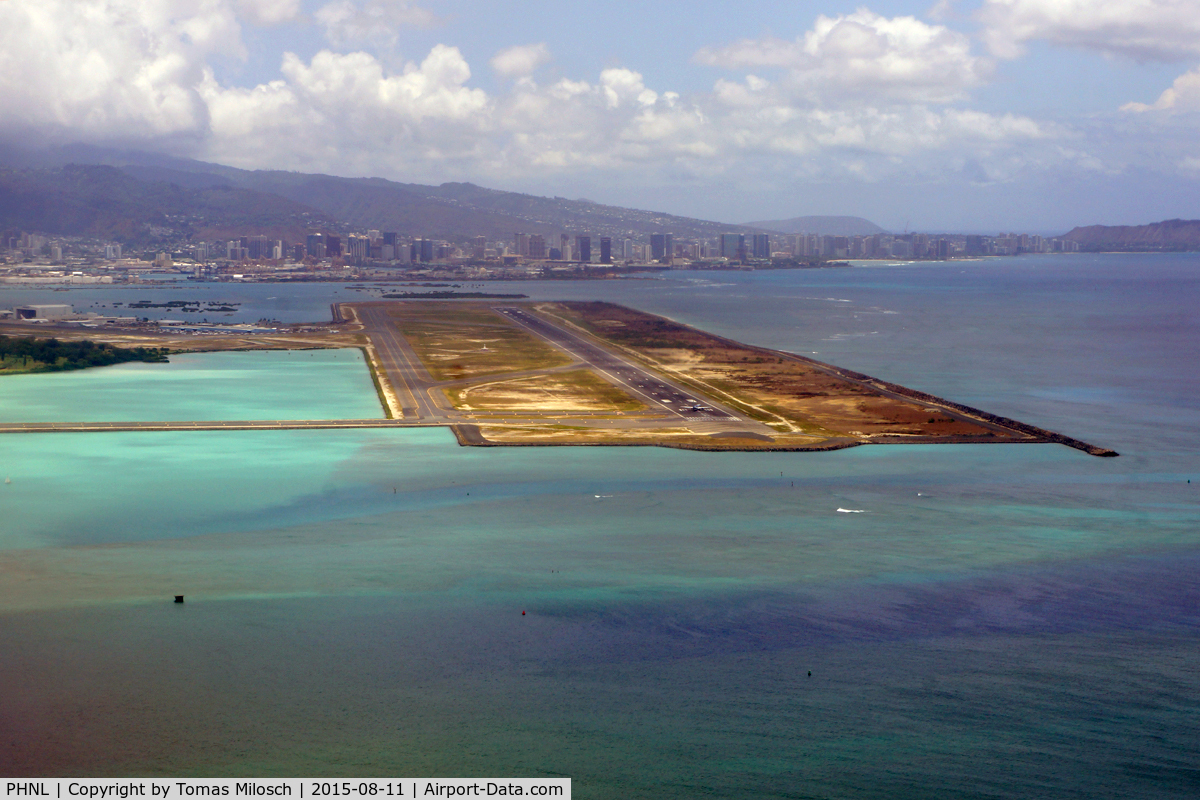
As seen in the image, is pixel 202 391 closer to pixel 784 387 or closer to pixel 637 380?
pixel 637 380

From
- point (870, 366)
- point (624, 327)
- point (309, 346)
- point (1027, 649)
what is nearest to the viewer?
point (1027, 649)

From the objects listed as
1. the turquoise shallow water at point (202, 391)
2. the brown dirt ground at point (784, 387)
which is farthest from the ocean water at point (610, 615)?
the turquoise shallow water at point (202, 391)

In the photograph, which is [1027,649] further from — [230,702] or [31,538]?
[31,538]

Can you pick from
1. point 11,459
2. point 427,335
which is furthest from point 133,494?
point 427,335

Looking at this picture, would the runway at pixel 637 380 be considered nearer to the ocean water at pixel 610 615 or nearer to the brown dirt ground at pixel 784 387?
the brown dirt ground at pixel 784 387

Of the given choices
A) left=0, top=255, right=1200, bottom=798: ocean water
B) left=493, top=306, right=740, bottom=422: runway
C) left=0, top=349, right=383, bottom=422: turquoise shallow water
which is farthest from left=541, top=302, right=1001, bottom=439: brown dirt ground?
left=0, top=349, right=383, bottom=422: turquoise shallow water

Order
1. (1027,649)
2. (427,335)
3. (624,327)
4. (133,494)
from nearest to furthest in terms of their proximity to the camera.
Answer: (1027,649) → (133,494) → (427,335) → (624,327)

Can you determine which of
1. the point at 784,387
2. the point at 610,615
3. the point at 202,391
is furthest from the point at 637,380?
the point at 610,615

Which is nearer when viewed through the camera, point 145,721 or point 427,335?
point 145,721
